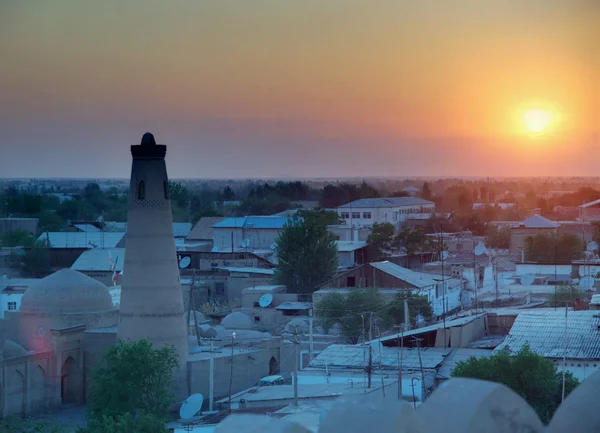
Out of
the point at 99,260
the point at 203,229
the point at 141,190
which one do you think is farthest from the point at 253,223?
the point at 141,190

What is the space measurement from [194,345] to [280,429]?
46.1 ft

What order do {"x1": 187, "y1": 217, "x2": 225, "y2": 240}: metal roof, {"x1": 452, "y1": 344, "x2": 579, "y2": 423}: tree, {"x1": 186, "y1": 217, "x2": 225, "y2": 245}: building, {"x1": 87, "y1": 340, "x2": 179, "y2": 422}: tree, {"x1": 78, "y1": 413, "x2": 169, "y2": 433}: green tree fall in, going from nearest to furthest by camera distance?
{"x1": 452, "y1": 344, "x2": 579, "y2": 423}: tree
{"x1": 78, "y1": 413, "x2": 169, "y2": 433}: green tree
{"x1": 87, "y1": 340, "x2": 179, "y2": 422}: tree
{"x1": 186, "y1": 217, "x2": 225, "y2": 245}: building
{"x1": 187, "y1": 217, "x2": 225, "y2": 240}: metal roof

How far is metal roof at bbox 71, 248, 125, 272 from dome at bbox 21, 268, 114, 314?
9.60 m

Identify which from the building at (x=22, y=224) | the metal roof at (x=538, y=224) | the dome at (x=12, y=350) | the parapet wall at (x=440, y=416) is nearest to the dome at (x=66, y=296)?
the dome at (x=12, y=350)

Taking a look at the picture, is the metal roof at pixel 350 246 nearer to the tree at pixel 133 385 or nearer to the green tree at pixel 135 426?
the tree at pixel 133 385

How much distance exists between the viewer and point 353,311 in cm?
1889

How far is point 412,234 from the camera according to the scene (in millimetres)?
32188

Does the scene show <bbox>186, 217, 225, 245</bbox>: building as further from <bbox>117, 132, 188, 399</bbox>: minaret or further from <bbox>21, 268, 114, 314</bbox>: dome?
<bbox>117, 132, 188, 399</bbox>: minaret

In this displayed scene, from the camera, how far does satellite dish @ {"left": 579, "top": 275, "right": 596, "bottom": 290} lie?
71.5 ft

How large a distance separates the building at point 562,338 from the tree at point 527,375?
1.54 ft

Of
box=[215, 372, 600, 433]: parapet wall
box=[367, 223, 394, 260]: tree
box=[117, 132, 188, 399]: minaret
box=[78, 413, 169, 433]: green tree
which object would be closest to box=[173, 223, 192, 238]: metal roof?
box=[367, 223, 394, 260]: tree

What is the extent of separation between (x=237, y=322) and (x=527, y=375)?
919cm

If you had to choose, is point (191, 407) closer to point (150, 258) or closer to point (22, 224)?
point (150, 258)

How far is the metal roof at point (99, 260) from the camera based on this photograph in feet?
90.2
